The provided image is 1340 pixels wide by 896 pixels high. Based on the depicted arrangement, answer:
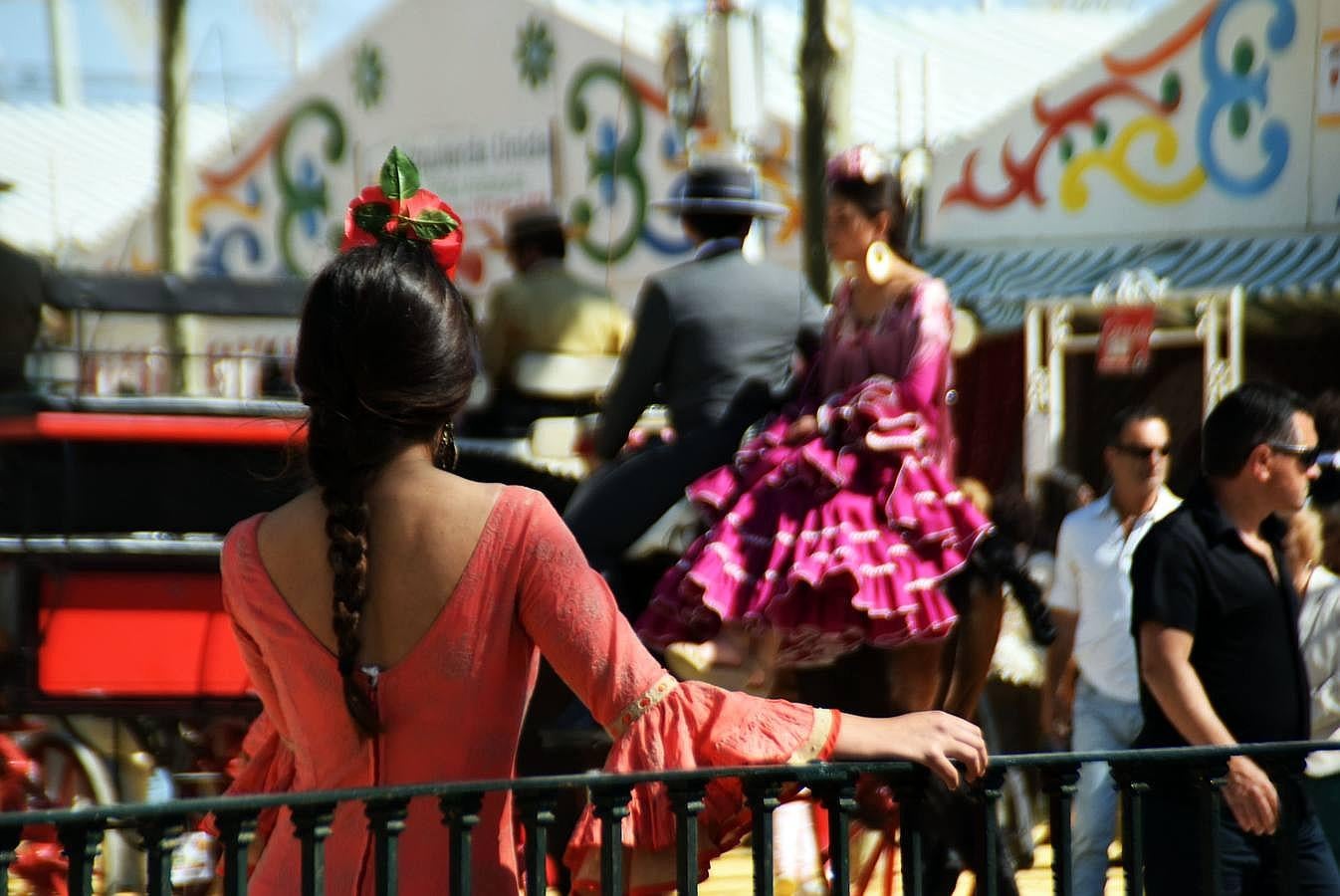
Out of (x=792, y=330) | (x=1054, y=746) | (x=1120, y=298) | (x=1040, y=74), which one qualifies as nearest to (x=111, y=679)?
(x=792, y=330)

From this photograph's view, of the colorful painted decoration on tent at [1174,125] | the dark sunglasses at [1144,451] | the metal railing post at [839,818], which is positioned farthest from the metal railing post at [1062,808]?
the colorful painted decoration on tent at [1174,125]

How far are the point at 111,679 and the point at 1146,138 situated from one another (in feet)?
27.9

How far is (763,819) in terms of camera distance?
2406 mm

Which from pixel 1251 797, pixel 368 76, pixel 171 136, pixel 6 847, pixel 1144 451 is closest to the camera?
pixel 6 847

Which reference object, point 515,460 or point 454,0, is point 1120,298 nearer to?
point 515,460

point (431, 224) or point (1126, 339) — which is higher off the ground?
point (431, 224)

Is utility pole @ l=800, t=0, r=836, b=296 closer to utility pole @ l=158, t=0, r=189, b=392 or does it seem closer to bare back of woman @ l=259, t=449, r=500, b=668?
utility pole @ l=158, t=0, r=189, b=392

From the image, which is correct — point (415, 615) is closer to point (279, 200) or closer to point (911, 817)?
point (911, 817)

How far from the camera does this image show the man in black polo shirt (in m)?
3.74

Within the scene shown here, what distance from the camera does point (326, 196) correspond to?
1795 centimetres

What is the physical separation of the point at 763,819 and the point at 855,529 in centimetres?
243

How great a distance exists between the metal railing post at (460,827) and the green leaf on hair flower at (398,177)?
0.84 metres

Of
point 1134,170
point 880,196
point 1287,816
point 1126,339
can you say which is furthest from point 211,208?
point 1287,816

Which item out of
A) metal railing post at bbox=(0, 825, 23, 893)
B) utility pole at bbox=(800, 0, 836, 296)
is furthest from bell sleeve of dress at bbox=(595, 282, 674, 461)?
utility pole at bbox=(800, 0, 836, 296)
